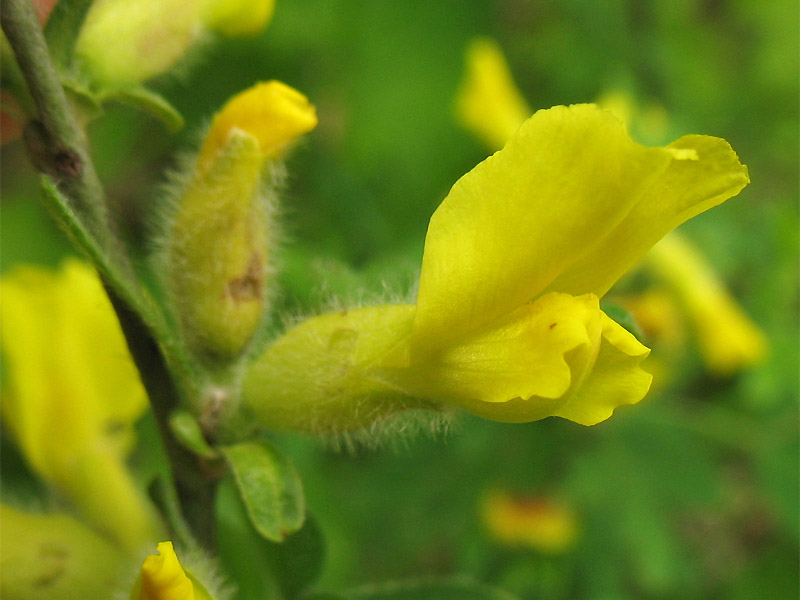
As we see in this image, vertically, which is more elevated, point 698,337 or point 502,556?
point 698,337

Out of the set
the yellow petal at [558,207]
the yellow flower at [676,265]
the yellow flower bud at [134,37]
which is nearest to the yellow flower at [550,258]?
the yellow petal at [558,207]

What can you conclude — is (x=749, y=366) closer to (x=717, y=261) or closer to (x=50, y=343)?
(x=717, y=261)

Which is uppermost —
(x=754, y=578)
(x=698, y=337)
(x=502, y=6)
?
(x=502, y=6)

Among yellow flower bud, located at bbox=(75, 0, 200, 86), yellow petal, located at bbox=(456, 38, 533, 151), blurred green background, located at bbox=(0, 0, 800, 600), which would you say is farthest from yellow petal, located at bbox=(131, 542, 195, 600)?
yellow petal, located at bbox=(456, 38, 533, 151)

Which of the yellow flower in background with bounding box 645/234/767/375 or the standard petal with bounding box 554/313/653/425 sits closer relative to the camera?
the standard petal with bounding box 554/313/653/425

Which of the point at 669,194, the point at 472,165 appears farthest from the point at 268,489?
the point at 472,165

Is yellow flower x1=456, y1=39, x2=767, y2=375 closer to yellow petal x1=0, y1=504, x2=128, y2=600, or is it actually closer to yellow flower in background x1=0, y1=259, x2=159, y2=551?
yellow flower in background x1=0, y1=259, x2=159, y2=551

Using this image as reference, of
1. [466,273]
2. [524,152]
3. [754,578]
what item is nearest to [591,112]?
[524,152]
